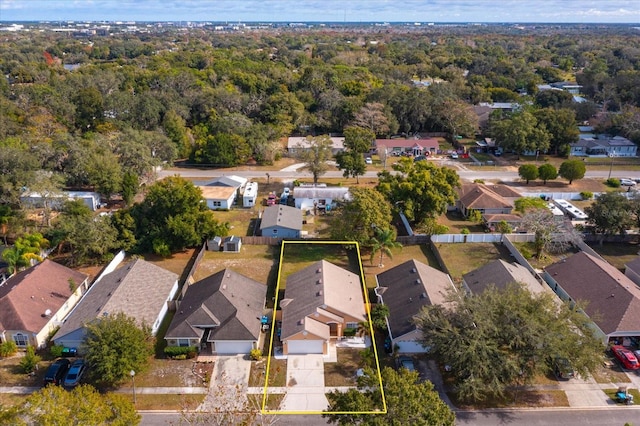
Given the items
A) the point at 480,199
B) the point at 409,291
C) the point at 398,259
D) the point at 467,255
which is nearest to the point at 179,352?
the point at 409,291

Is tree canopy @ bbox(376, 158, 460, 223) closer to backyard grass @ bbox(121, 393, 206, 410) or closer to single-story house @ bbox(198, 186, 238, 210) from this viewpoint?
single-story house @ bbox(198, 186, 238, 210)

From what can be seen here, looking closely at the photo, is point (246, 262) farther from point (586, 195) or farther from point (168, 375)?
point (586, 195)

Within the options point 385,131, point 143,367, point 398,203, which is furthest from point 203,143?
point 143,367

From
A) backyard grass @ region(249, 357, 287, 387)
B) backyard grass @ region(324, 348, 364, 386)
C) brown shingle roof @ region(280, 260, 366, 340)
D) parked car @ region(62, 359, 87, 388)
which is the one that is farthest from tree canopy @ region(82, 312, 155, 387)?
backyard grass @ region(324, 348, 364, 386)

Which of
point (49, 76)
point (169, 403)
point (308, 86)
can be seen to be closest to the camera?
point (169, 403)

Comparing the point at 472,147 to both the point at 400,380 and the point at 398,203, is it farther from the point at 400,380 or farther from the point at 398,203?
the point at 400,380

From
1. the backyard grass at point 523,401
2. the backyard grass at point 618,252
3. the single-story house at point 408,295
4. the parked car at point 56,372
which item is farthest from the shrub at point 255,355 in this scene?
the backyard grass at point 618,252

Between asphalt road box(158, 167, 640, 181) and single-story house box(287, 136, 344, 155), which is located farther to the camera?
single-story house box(287, 136, 344, 155)
